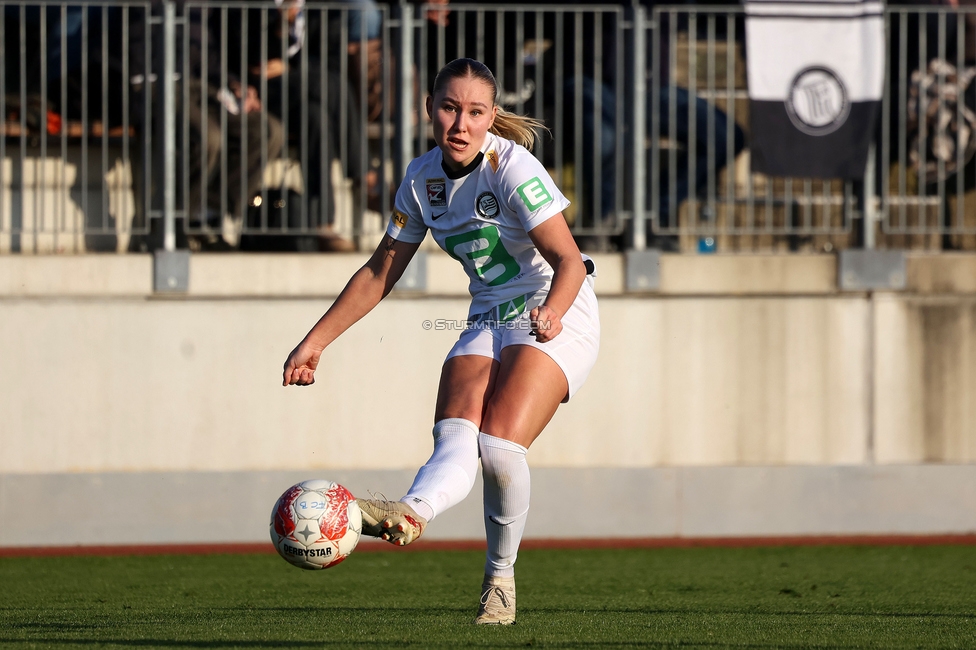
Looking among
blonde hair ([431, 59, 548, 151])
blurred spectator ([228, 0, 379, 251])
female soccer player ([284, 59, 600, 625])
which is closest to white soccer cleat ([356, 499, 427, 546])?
female soccer player ([284, 59, 600, 625])

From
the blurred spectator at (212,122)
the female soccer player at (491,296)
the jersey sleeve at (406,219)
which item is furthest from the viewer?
the blurred spectator at (212,122)

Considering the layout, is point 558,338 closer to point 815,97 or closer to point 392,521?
point 392,521

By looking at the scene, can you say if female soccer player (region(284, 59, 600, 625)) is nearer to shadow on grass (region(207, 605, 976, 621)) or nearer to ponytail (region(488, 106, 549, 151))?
ponytail (region(488, 106, 549, 151))

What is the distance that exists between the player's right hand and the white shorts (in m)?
0.51

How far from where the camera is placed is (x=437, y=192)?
4902mm

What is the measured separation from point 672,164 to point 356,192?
7.27ft

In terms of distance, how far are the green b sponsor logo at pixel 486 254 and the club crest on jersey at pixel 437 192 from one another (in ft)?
0.43

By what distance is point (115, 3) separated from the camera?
902 cm

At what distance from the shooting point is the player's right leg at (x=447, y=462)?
4.00 metres

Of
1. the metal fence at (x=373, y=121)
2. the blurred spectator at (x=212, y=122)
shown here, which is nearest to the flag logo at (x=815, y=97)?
the metal fence at (x=373, y=121)

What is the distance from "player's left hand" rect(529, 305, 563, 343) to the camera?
4234mm

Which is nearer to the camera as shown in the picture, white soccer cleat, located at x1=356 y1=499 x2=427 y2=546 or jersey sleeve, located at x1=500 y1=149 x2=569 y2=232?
white soccer cleat, located at x1=356 y1=499 x2=427 y2=546

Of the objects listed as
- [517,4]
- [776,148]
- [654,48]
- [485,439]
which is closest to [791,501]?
[776,148]

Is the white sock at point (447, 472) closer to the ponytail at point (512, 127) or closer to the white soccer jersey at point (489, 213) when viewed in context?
the white soccer jersey at point (489, 213)
